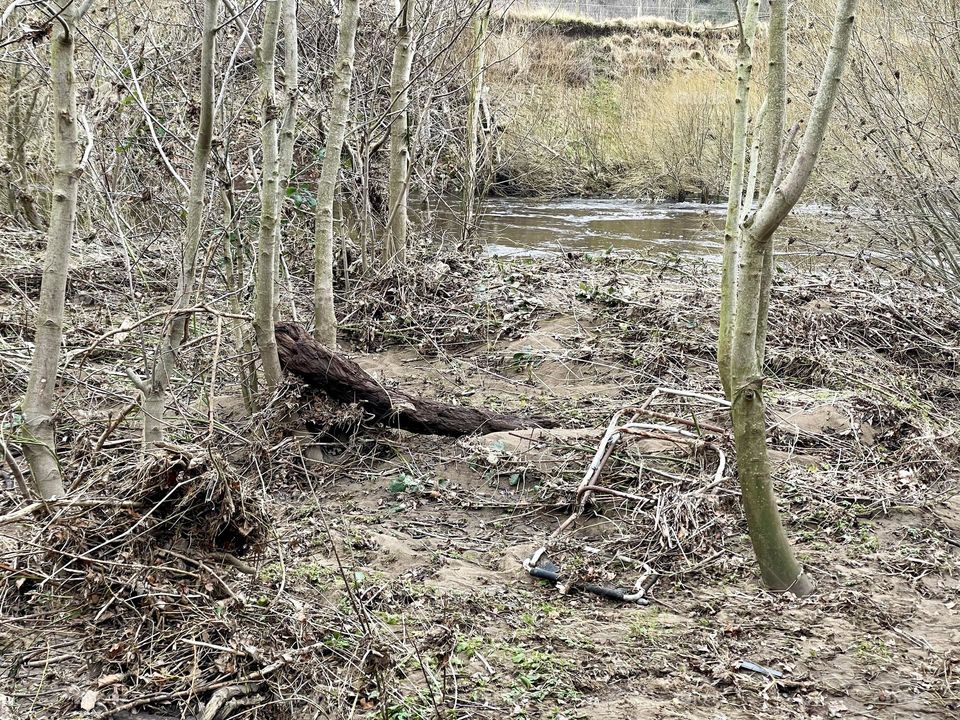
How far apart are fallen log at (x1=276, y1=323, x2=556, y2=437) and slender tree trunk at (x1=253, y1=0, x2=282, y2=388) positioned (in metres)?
0.11

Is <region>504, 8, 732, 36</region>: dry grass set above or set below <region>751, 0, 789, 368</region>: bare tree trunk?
above

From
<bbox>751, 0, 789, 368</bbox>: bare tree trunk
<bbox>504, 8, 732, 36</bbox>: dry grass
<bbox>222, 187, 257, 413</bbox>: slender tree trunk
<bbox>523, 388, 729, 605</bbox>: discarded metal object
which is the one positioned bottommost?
<bbox>523, 388, 729, 605</bbox>: discarded metal object

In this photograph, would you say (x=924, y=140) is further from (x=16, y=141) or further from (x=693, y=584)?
(x=16, y=141)

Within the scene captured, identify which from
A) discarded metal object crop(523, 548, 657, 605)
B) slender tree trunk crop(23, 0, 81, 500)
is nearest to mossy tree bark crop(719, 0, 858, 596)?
discarded metal object crop(523, 548, 657, 605)

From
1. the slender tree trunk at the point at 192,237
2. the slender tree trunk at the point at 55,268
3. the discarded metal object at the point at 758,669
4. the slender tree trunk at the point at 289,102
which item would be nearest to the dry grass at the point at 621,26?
the slender tree trunk at the point at 289,102

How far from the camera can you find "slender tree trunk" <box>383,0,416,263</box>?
7.82 metres

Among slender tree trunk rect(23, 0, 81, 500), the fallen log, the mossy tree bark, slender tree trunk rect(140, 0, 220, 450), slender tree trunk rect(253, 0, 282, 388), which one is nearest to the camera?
slender tree trunk rect(23, 0, 81, 500)

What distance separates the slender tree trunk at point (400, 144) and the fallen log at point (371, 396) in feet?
9.03

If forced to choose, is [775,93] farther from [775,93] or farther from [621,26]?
[621,26]

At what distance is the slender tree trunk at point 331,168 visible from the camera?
18.6ft

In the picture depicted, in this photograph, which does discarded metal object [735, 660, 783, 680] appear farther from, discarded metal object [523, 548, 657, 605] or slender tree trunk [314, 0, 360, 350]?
slender tree trunk [314, 0, 360, 350]

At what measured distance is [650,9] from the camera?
33.5 m

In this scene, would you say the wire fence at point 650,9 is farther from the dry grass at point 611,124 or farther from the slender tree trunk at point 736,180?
the slender tree trunk at point 736,180

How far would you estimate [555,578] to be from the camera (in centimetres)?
411
